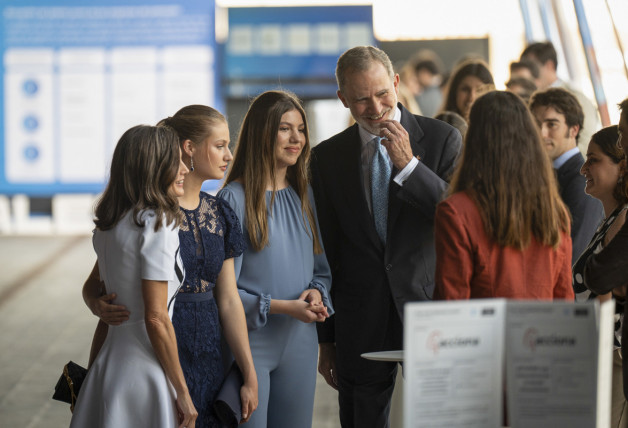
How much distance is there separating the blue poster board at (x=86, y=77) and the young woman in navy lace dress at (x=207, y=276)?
8296 millimetres

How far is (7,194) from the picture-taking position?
37.3 feet

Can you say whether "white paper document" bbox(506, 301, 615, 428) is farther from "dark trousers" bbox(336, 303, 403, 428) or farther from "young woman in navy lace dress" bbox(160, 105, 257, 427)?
"dark trousers" bbox(336, 303, 403, 428)

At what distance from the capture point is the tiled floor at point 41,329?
516 centimetres

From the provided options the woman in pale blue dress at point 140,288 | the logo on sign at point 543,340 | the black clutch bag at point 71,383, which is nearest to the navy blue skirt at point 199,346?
the woman in pale blue dress at point 140,288

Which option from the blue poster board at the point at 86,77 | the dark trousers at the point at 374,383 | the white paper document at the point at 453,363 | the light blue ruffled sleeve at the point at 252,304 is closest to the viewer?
the white paper document at the point at 453,363

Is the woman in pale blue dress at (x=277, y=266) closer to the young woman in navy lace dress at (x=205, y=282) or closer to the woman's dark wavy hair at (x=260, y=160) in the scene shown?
the woman's dark wavy hair at (x=260, y=160)

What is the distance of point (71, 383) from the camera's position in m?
2.52

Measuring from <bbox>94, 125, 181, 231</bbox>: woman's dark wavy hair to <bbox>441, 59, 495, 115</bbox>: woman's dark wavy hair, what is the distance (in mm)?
2742

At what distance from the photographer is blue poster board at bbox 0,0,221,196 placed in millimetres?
10719

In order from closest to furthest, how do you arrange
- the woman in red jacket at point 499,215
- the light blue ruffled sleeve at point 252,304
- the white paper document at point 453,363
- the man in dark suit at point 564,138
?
the white paper document at point 453,363
the woman in red jacket at point 499,215
the light blue ruffled sleeve at point 252,304
the man in dark suit at point 564,138

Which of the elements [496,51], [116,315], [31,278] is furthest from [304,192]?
[496,51]

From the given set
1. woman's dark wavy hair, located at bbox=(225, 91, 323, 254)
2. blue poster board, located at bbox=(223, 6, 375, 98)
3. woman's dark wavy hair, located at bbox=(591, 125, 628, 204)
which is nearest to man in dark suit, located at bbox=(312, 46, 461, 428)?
woman's dark wavy hair, located at bbox=(225, 91, 323, 254)

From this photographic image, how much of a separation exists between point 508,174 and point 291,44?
8.94 metres

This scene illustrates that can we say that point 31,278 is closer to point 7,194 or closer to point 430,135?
point 7,194
